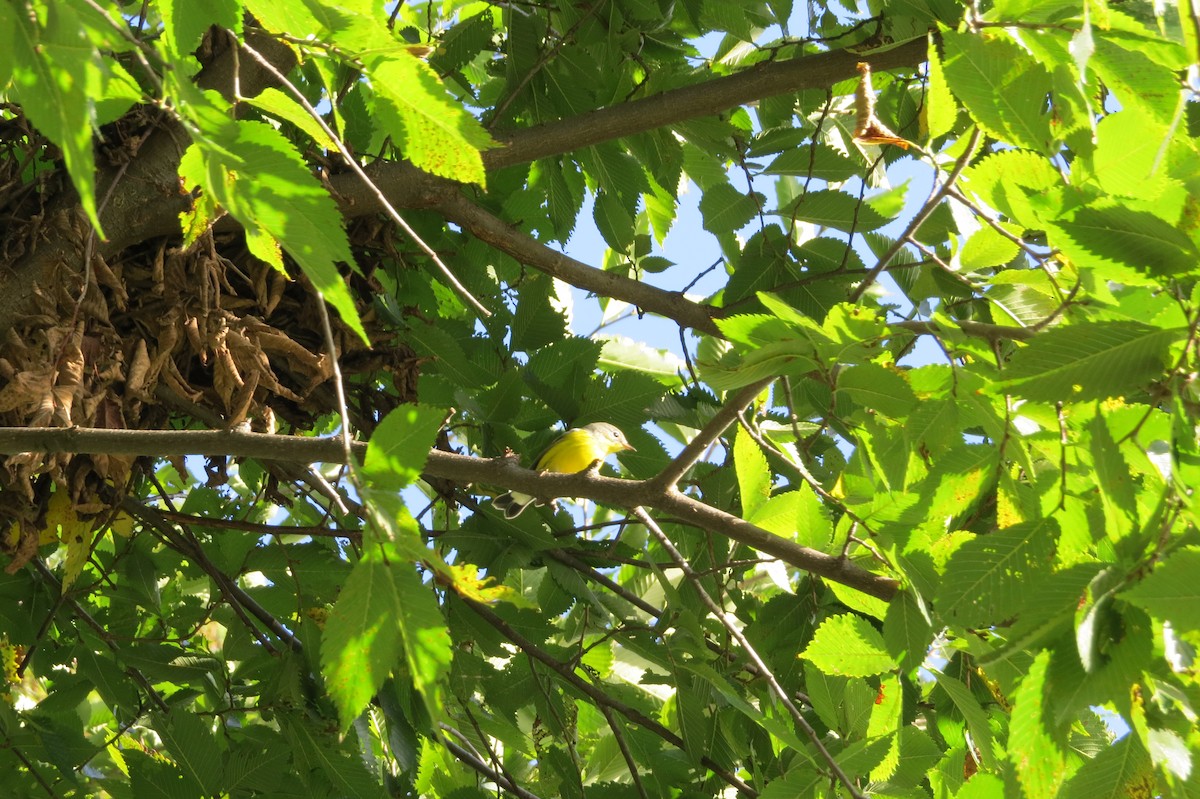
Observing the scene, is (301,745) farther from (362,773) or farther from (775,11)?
(775,11)

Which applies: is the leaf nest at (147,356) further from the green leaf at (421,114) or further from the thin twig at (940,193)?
the thin twig at (940,193)

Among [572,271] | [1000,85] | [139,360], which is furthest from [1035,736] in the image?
[139,360]

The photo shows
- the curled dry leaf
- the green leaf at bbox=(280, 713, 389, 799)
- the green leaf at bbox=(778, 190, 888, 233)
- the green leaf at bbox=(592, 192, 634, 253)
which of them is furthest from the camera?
the green leaf at bbox=(592, 192, 634, 253)

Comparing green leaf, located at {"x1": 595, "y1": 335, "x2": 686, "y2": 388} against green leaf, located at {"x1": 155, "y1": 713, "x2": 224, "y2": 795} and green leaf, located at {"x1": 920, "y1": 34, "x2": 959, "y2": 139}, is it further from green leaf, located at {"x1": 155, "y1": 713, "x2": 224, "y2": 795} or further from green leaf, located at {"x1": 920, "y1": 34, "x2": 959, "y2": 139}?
green leaf, located at {"x1": 920, "y1": 34, "x2": 959, "y2": 139}

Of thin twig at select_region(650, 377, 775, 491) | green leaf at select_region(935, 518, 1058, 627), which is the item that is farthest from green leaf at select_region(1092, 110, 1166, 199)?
thin twig at select_region(650, 377, 775, 491)

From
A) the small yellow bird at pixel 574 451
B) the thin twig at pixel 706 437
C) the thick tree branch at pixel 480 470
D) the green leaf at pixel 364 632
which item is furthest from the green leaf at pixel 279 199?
the small yellow bird at pixel 574 451

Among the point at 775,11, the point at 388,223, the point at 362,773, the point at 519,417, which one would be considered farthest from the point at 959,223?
the point at 362,773

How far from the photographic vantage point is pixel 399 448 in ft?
4.55

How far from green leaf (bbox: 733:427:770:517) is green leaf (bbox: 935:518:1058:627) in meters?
0.69

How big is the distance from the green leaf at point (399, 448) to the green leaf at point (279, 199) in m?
0.17

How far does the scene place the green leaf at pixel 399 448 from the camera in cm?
137

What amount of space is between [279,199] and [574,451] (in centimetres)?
215

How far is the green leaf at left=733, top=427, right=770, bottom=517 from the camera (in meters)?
2.29

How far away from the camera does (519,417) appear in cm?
296
